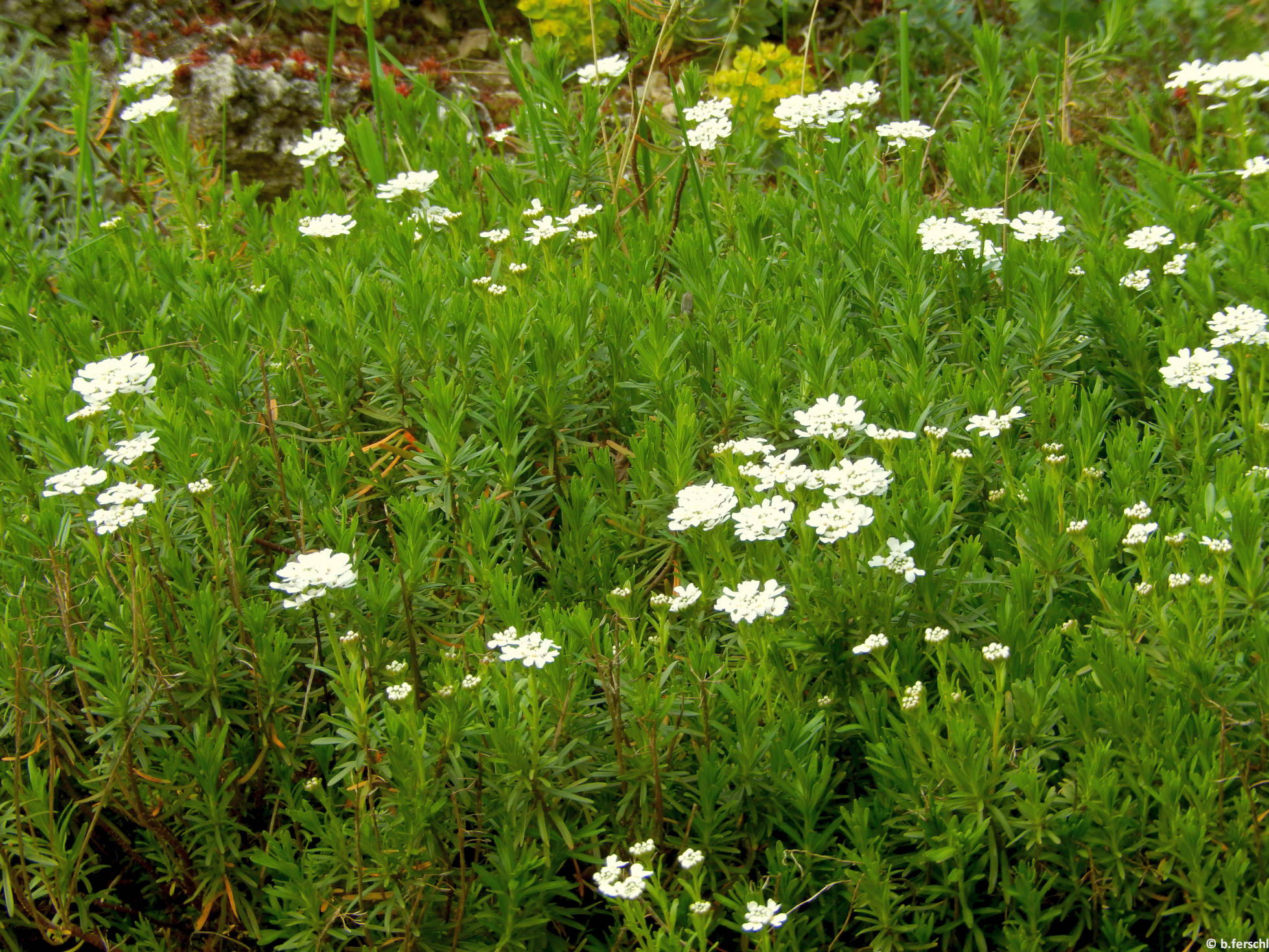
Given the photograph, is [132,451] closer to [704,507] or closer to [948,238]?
[704,507]

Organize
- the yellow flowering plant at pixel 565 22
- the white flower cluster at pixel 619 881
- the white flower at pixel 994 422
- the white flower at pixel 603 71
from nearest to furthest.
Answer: the white flower cluster at pixel 619 881 < the white flower at pixel 994 422 < the white flower at pixel 603 71 < the yellow flowering plant at pixel 565 22

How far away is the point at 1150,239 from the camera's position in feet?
10.2

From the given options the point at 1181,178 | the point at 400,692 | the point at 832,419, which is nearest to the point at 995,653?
the point at 832,419

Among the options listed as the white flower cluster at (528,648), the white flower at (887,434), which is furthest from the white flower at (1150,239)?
the white flower cluster at (528,648)

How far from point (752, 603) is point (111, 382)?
1413 mm

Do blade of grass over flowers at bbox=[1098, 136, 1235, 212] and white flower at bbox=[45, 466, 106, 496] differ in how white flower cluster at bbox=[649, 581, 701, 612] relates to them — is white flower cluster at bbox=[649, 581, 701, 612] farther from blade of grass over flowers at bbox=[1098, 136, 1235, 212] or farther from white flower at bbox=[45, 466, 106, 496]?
blade of grass over flowers at bbox=[1098, 136, 1235, 212]

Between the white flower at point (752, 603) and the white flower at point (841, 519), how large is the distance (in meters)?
0.13

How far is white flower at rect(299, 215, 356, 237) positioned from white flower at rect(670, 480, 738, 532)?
5.32 feet

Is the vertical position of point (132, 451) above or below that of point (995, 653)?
above

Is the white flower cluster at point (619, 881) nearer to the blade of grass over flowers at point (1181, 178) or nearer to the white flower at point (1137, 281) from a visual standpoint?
the white flower at point (1137, 281)

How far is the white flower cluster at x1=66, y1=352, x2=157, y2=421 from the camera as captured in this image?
2.32m

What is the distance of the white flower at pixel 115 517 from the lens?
211 centimetres

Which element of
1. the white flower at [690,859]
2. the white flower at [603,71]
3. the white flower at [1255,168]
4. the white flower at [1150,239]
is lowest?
the white flower at [690,859]

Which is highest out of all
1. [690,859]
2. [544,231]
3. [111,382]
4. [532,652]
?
[111,382]
